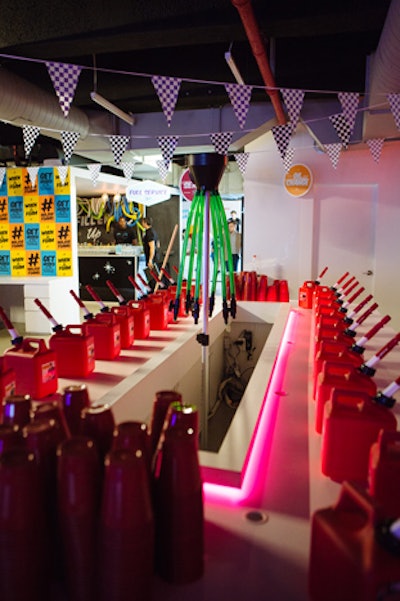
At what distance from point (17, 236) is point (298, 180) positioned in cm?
437

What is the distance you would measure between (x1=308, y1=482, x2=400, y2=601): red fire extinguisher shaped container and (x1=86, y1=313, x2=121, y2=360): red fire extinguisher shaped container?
1.68m

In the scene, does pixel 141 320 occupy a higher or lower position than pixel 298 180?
lower

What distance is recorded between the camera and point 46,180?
7.14 m

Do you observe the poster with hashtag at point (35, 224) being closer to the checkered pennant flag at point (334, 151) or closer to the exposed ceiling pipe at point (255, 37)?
the checkered pennant flag at point (334, 151)

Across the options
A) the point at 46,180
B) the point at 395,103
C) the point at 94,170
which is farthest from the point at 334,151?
the point at 46,180

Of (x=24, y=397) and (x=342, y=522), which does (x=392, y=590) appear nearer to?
(x=342, y=522)

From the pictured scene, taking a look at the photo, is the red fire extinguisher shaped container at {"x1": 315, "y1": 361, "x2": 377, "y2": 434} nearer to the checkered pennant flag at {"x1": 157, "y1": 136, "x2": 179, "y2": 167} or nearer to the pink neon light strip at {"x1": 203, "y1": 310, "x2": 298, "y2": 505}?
the pink neon light strip at {"x1": 203, "y1": 310, "x2": 298, "y2": 505}

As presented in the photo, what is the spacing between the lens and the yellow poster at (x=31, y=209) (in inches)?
286

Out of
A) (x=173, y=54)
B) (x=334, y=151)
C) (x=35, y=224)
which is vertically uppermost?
(x=173, y=54)

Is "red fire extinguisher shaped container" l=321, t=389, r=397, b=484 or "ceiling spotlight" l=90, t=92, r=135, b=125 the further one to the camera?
"ceiling spotlight" l=90, t=92, r=135, b=125

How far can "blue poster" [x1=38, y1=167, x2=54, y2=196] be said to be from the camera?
710 cm

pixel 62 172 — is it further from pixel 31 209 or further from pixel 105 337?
pixel 105 337

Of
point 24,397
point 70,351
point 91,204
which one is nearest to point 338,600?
point 24,397

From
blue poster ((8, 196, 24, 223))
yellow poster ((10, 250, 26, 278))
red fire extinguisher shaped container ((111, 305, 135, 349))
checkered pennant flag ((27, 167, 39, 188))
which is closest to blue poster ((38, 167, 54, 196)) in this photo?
checkered pennant flag ((27, 167, 39, 188))
